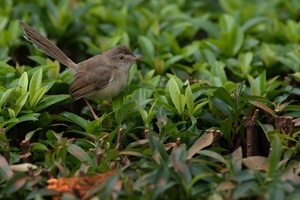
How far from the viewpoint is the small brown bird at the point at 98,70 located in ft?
19.5

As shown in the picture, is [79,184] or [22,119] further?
[22,119]

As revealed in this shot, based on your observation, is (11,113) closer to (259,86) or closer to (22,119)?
(22,119)

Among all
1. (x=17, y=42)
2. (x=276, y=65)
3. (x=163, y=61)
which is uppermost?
(x=17, y=42)

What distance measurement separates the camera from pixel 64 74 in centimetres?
623

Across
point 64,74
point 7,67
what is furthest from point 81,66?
point 7,67

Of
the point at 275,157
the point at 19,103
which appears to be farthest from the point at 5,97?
the point at 275,157

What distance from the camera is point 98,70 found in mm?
6293

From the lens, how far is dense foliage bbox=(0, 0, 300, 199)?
13.3ft

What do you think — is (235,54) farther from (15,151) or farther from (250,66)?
(15,151)

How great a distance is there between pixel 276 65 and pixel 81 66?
2.15 m

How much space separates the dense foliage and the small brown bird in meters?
0.13

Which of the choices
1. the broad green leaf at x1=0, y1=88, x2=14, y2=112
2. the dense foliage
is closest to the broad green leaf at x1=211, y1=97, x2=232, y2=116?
the dense foliage

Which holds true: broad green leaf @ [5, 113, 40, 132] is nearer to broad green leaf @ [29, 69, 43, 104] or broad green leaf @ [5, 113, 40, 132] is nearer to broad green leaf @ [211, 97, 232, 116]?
broad green leaf @ [29, 69, 43, 104]

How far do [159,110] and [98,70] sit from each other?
1393 millimetres
